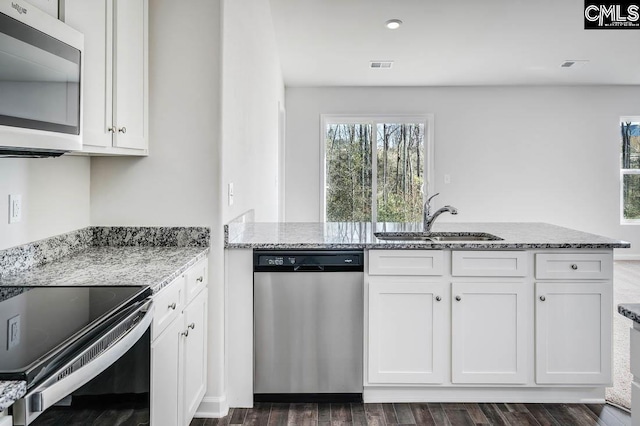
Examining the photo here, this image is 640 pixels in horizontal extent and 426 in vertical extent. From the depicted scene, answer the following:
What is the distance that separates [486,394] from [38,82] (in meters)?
2.38

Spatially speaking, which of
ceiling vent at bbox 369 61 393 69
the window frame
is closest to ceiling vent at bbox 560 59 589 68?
the window frame

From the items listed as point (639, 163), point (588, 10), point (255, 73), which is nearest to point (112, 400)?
point (255, 73)

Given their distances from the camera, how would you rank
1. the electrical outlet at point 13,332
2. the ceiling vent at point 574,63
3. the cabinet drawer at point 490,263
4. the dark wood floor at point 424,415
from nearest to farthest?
1. the electrical outlet at point 13,332
2. the dark wood floor at point 424,415
3. the cabinet drawer at point 490,263
4. the ceiling vent at point 574,63

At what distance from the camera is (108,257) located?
201 centimetres

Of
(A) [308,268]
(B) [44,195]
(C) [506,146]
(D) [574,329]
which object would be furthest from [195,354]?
(C) [506,146]

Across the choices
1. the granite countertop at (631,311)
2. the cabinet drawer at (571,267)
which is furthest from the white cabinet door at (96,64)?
the cabinet drawer at (571,267)

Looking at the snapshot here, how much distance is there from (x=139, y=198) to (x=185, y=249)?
0.35 meters

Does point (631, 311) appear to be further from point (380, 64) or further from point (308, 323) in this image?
point (380, 64)

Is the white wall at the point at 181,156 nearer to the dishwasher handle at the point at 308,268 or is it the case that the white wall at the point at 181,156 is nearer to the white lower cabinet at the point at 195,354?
the white lower cabinet at the point at 195,354

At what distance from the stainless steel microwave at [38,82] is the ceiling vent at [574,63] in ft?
17.9

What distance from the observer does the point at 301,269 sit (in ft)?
7.70

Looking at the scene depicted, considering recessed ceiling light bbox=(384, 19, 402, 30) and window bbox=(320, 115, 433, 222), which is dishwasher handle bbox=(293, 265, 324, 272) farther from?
window bbox=(320, 115, 433, 222)

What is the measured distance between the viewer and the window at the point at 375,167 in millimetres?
6719

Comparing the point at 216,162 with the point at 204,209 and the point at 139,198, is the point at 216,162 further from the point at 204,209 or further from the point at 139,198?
the point at 139,198
